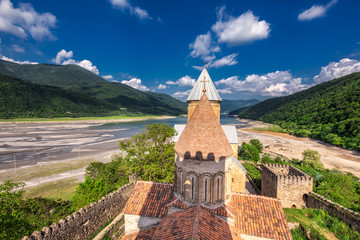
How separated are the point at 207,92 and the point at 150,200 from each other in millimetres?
13015

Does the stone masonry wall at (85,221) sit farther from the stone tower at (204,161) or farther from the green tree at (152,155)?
the stone tower at (204,161)

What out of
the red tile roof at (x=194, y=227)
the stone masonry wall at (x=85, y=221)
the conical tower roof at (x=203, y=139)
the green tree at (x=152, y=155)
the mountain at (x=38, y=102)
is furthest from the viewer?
the mountain at (x=38, y=102)

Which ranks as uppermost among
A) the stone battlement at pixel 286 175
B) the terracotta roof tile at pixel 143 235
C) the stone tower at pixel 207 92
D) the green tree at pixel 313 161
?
the stone tower at pixel 207 92

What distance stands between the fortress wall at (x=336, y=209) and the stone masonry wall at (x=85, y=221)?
16678 millimetres

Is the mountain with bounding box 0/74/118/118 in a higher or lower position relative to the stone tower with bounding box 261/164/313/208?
higher

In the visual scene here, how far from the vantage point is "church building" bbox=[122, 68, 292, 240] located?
6.76m

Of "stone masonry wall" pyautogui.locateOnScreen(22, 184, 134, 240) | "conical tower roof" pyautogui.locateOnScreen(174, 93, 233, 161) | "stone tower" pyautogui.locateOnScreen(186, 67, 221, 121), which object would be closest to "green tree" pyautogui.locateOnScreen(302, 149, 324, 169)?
"stone tower" pyautogui.locateOnScreen(186, 67, 221, 121)

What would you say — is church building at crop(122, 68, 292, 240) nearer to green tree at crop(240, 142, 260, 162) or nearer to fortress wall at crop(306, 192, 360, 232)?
fortress wall at crop(306, 192, 360, 232)

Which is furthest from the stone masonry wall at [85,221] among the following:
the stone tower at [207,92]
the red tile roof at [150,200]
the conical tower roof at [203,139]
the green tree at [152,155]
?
the stone tower at [207,92]

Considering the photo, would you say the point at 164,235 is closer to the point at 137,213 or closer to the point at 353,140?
the point at 137,213

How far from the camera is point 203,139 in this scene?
7.33 m

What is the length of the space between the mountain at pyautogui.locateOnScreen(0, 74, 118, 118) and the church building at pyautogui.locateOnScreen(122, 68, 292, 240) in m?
113

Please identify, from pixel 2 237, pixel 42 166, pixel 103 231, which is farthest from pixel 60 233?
pixel 42 166

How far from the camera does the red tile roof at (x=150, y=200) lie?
810 cm
